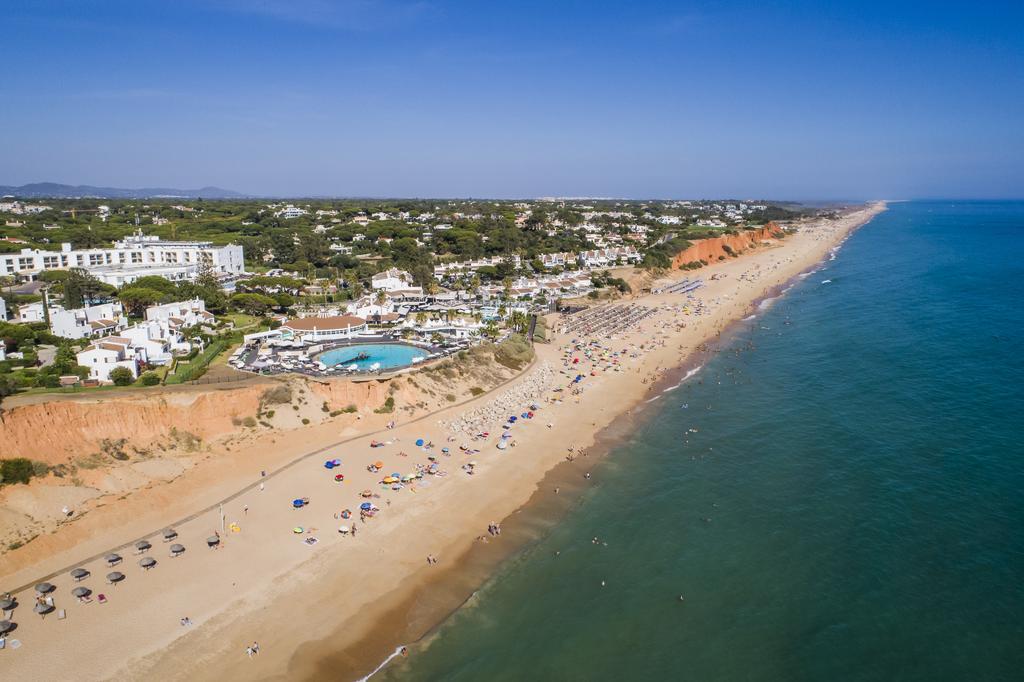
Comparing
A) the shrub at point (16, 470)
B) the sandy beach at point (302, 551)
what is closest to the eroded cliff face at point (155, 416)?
the shrub at point (16, 470)

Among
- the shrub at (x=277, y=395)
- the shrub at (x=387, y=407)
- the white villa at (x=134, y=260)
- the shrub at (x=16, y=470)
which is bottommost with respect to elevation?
the shrub at (x=387, y=407)

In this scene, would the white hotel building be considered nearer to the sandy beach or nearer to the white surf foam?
the sandy beach

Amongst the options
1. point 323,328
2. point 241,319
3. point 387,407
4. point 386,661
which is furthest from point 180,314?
point 386,661

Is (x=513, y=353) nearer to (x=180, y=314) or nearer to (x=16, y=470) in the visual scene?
(x=180, y=314)

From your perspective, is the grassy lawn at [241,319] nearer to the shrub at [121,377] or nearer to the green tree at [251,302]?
the green tree at [251,302]

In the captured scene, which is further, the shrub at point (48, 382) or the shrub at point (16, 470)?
the shrub at point (48, 382)

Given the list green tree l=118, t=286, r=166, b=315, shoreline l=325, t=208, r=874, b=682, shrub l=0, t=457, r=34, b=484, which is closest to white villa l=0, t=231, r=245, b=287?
Result: green tree l=118, t=286, r=166, b=315
